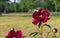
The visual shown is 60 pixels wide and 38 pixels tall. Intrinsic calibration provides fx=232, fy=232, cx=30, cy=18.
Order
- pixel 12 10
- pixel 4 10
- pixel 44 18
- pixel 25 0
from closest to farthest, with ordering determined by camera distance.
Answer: pixel 44 18
pixel 25 0
pixel 4 10
pixel 12 10

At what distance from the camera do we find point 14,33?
1695 millimetres

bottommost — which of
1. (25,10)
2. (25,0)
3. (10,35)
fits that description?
(25,10)

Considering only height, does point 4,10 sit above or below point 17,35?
below

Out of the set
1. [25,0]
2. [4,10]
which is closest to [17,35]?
[25,0]

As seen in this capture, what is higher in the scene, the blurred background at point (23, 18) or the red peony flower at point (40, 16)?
the red peony flower at point (40, 16)

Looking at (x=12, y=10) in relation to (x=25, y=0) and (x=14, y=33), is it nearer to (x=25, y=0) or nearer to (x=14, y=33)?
(x=25, y=0)

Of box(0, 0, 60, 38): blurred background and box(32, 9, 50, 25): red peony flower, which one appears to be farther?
box(0, 0, 60, 38): blurred background

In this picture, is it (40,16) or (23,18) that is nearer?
(40,16)

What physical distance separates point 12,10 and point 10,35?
46.1 metres

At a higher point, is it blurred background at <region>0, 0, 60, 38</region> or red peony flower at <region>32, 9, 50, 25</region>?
red peony flower at <region>32, 9, 50, 25</region>

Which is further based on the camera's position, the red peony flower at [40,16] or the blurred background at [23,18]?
the blurred background at [23,18]

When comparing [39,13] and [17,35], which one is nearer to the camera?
[17,35]

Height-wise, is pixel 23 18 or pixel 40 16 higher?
pixel 40 16

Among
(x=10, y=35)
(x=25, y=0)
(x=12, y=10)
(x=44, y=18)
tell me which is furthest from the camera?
(x=12, y=10)
